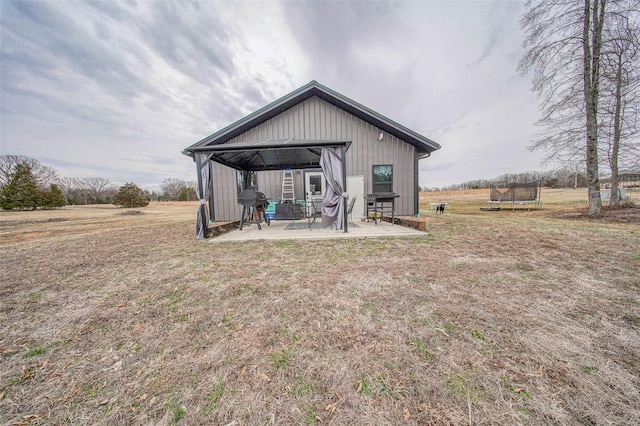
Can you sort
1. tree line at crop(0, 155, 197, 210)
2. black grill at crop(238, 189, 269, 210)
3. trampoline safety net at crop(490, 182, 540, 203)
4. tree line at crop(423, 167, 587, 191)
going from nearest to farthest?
black grill at crop(238, 189, 269, 210) → trampoline safety net at crop(490, 182, 540, 203) → tree line at crop(0, 155, 197, 210) → tree line at crop(423, 167, 587, 191)

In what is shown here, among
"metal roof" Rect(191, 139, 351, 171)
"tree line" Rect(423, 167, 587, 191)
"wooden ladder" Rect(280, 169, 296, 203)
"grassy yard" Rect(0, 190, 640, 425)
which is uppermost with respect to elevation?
"tree line" Rect(423, 167, 587, 191)

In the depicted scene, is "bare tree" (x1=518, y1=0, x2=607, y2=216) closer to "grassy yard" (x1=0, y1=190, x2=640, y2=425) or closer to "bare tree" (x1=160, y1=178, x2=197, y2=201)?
"grassy yard" (x1=0, y1=190, x2=640, y2=425)

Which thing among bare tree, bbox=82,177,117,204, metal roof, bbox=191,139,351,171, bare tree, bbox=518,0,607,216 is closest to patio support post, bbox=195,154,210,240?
metal roof, bbox=191,139,351,171

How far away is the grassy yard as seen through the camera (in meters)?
1.20

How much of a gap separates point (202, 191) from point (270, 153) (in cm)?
260

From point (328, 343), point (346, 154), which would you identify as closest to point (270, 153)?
point (346, 154)

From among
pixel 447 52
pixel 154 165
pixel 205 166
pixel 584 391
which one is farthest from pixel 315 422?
pixel 154 165

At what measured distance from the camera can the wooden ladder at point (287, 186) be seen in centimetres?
885

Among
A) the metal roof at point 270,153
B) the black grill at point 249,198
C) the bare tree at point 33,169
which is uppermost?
the bare tree at point 33,169

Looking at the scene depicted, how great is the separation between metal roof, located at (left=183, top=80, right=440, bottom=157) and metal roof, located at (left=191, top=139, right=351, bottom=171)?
141 cm

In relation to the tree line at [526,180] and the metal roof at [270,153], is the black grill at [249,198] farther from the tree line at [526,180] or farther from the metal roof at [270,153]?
the tree line at [526,180]

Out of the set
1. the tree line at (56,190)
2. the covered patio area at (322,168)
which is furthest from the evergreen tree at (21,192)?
the covered patio area at (322,168)

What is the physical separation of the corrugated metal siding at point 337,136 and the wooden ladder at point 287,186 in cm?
147

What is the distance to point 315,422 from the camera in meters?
1.13
